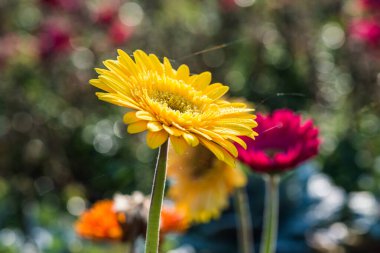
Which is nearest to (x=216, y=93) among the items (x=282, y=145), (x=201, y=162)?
(x=282, y=145)

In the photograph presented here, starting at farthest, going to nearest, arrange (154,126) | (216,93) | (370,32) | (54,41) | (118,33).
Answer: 1. (118,33)
2. (54,41)
3. (370,32)
4. (216,93)
5. (154,126)

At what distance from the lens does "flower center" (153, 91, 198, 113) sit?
685mm

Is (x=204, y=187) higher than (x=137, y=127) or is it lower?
higher

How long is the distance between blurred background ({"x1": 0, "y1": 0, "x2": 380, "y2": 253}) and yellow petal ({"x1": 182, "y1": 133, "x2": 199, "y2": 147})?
5.00 ft

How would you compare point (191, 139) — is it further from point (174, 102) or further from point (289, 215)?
point (289, 215)

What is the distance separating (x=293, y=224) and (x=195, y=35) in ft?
5.48

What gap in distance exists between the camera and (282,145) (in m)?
1.00

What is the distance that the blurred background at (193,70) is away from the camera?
249 centimetres

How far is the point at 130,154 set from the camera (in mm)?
Result: 2889

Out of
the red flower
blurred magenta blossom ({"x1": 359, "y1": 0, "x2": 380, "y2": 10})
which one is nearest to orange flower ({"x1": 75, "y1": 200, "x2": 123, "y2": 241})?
the red flower

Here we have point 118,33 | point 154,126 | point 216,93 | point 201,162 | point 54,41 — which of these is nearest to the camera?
point 154,126

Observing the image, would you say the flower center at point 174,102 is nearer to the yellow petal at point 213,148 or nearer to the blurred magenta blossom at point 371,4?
the yellow petal at point 213,148

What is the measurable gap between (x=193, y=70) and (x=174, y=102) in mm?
2143

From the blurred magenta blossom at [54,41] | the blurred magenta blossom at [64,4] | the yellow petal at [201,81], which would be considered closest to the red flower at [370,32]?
the blurred magenta blossom at [54,41]
